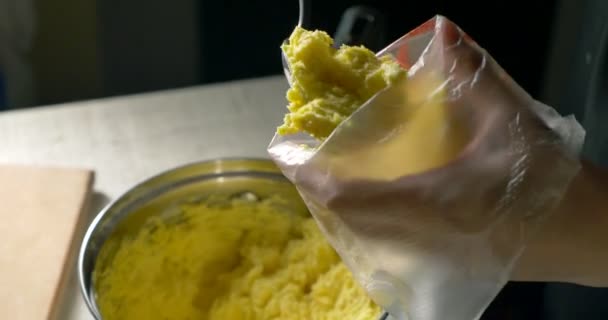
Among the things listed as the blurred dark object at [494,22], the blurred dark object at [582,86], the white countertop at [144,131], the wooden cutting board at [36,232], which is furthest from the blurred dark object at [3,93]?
the blurred dark object at [582,86]

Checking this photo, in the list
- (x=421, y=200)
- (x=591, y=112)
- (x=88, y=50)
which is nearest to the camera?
(x=421, y=200)

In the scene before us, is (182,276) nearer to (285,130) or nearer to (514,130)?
(285,130)

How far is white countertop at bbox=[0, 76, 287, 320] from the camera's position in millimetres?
1029

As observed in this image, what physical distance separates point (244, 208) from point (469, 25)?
39 centimetres

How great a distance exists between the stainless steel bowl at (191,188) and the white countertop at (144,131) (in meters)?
0.12

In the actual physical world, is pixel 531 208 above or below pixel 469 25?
above

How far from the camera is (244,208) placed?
0.93 meters

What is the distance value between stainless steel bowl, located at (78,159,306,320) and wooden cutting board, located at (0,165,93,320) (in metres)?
0.07

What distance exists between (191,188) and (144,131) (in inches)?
8.9

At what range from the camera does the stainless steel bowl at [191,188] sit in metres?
0.84

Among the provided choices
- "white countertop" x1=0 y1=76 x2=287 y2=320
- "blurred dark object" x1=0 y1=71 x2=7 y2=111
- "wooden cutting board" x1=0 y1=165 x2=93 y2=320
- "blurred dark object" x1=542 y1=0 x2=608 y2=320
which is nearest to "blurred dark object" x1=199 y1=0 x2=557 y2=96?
"blurred dark object" x1=542 y1=0 x2=608 y2=320

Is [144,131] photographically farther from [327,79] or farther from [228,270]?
[327,79]

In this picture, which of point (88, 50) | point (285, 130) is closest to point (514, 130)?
point (285, 130)

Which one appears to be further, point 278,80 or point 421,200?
point 278,80
